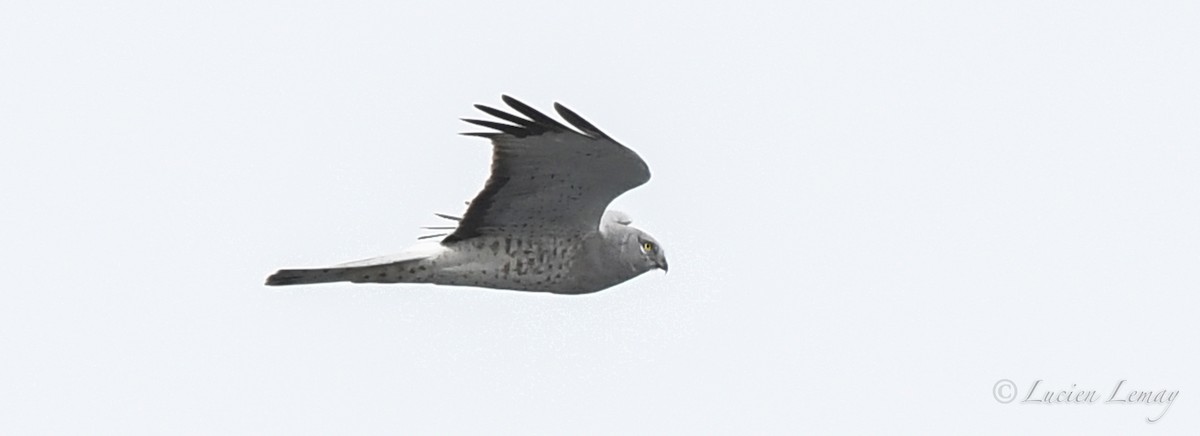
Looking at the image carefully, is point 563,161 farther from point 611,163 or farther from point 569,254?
point 569,254

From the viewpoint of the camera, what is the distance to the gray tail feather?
1266cm

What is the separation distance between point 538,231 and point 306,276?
1652 mm

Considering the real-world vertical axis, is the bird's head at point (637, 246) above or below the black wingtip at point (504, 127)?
below

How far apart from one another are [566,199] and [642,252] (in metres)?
1.10

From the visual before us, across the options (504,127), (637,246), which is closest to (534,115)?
(504,127)

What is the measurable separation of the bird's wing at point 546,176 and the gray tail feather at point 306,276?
0.84m

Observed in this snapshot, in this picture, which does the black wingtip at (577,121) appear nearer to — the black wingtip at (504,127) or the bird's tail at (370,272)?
the black wingtip at (504,127)

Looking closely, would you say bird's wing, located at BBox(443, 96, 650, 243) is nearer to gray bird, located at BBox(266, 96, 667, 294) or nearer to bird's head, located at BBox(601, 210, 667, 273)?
gray bird, located at BBox(266, 96, 667, 294)

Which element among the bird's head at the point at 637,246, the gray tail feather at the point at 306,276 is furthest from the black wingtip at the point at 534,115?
the gray tail feather at the point at 306,276

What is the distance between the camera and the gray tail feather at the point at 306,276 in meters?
12.7

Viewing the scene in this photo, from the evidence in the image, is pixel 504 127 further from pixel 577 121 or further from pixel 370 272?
pixel 370 272

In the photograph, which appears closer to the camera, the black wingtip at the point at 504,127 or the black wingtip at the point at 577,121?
the black wingtip at the point at 577,121

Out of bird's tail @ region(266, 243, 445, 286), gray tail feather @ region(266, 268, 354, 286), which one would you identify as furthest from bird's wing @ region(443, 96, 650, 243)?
gray tail feather @ region(266, 268, 354, 286)

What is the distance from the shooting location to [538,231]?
1300 centimetres
